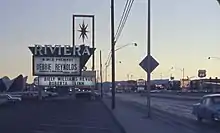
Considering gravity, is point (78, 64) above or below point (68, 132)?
above

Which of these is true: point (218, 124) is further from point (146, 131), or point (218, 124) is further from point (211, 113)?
point (146, 131)

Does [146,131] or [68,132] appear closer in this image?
[146,131]

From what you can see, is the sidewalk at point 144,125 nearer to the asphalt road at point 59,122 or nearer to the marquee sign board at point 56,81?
the asphalt road at point 59,122

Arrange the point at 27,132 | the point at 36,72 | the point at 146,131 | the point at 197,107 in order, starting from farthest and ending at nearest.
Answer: the point at 36,72 → the point at 197,107 → the point at 27,132 → the point at 146,131

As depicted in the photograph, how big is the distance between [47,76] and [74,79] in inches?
210

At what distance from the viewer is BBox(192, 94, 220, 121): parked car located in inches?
1014

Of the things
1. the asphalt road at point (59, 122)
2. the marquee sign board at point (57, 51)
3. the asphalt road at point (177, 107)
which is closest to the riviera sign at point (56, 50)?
the marquee sign board at point (57, 51)

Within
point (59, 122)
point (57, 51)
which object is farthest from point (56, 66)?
point (59, 122)

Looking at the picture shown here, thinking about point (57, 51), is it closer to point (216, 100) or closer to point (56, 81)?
point (56, 81)

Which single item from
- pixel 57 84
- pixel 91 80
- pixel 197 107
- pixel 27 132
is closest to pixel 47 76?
pixel 57 84

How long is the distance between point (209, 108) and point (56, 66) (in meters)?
62.4

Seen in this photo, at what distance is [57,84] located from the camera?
298 feet

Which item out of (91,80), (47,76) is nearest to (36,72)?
(47,76)

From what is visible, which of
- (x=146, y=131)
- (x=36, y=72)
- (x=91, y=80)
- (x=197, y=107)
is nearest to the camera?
(x=146, y=131)
